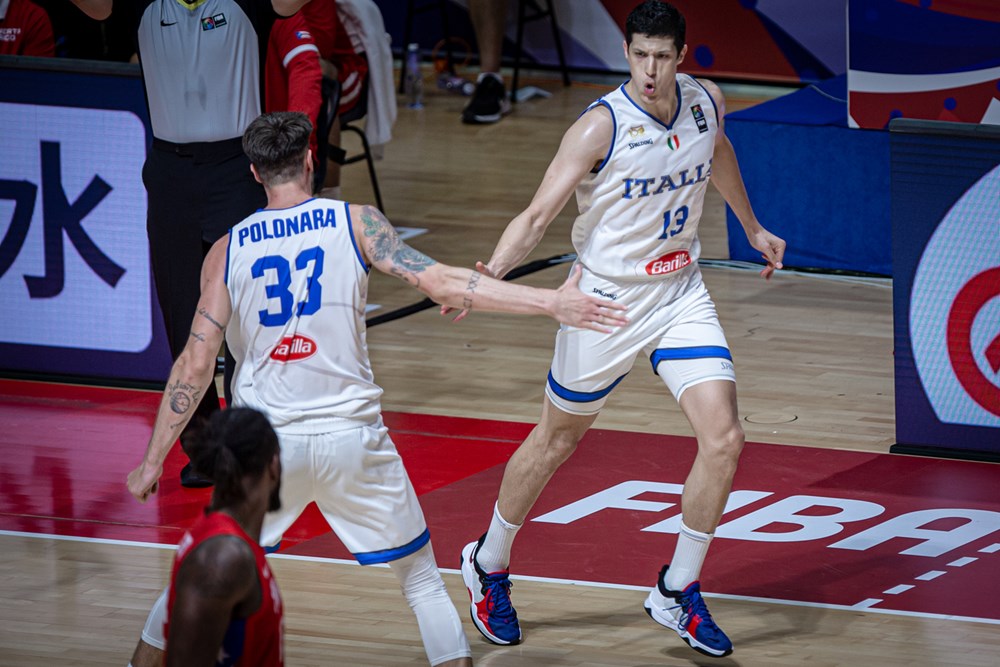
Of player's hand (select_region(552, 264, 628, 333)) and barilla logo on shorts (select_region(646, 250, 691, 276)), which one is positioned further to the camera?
barilla logo on shorts (select_region(646, 250, 691, 276))

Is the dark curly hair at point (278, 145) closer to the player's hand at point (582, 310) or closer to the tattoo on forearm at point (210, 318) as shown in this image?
the tattoo on forearm at point (210, 318)

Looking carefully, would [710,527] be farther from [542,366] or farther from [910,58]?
[910,58]

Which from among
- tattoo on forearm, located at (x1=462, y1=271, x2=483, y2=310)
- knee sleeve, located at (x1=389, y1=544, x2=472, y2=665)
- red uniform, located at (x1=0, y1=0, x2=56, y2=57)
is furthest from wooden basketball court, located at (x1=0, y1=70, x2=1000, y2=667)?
red uniform, located at (x1=0, y1=0, x2=56, y2=57)

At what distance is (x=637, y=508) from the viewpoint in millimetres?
6152

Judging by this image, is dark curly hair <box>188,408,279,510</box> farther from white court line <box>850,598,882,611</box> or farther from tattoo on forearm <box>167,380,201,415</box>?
white court line <box>850,598,882,611</box>

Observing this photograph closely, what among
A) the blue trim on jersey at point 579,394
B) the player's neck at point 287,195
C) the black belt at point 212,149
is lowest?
the blue trim on jersey at point 579,394

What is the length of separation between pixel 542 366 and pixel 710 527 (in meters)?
3.19

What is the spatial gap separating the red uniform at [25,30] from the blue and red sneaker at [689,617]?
19.1 ft

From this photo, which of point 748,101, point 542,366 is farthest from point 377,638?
point 748,101

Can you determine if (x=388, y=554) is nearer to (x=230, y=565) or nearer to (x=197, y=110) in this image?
(x=230, y=565)

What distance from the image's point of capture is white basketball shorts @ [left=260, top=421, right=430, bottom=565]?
13.9 feet

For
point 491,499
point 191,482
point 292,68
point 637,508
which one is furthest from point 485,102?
point 637,508

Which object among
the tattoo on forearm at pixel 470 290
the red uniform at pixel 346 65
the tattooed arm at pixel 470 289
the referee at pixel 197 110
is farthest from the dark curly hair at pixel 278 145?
the red uniform at pixel 346 65

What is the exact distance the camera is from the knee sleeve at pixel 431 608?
4336 millimetres
